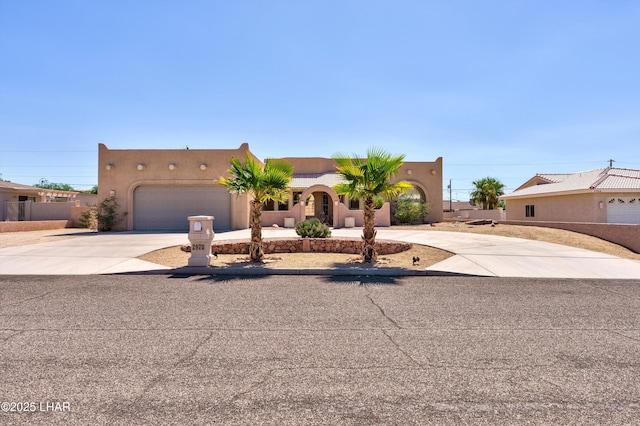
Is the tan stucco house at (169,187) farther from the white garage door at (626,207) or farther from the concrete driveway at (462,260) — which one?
the white garage door at (626,207)

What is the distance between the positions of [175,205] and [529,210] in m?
28.2

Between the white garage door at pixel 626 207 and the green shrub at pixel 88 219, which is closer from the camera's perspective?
the white garage door at pixel 626 207

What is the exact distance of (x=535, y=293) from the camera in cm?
703

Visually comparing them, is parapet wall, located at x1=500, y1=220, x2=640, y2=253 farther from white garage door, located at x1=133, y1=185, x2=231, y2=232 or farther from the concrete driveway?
white garage door, located at x1=133, y1=185, x2=231, y2=232

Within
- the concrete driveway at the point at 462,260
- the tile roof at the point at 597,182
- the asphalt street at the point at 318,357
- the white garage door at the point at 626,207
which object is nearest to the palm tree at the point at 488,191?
the tile roof at the point at 597,182

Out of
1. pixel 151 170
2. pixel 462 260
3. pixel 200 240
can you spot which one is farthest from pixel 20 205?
pixel 462 260

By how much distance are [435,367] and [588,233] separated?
18305mm

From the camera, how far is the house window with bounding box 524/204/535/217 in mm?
27820

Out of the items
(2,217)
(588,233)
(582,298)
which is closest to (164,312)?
(582,298)

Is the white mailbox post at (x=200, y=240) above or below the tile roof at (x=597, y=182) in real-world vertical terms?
below

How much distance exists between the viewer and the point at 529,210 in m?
28.3

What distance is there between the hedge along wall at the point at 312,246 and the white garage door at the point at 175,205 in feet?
25.2

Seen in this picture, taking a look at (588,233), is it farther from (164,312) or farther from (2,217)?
(2,217)

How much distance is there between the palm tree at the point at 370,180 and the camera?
10.7 meters
